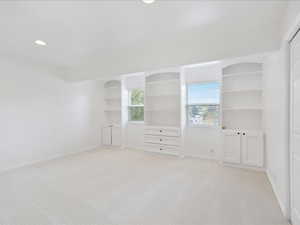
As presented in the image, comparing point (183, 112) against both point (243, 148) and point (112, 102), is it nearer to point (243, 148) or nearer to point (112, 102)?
point (243, 148)

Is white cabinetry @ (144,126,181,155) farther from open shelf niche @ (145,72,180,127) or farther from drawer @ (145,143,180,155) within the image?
open shelf niche @ (145,72,180,127)

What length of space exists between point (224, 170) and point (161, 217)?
2198 mm

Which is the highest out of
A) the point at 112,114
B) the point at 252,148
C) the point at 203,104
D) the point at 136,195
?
the point at 203,104

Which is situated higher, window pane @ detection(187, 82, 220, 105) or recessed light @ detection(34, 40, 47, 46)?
recessed light @ detection(34, 40, 47, 46)

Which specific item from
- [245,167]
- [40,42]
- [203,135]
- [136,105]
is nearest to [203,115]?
[203,135]

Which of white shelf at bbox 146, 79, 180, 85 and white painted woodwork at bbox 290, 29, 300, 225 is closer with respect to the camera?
white painted woodwork at bbox 290, 29, 300, 225

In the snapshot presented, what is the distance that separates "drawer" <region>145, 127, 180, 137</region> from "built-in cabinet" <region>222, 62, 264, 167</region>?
124 centimetres

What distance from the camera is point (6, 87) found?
3742mm

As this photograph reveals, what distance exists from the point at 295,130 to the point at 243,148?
6.52 ft

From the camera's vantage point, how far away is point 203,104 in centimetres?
464

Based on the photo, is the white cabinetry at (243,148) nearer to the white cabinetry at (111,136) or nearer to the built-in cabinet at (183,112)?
the built-in cabinet at (183,112)

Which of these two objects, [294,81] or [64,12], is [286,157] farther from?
[64,12]

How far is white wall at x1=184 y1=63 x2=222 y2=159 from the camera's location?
4.35 metres

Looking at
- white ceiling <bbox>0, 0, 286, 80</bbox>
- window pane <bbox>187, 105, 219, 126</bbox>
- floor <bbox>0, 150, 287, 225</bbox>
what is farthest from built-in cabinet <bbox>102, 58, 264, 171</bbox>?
white ceiling <bbox>0, 0, 286, 80</bbox>
